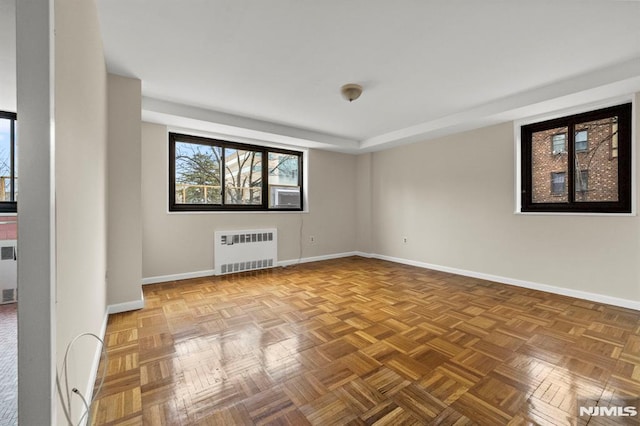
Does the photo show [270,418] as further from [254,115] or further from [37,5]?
[254,115]

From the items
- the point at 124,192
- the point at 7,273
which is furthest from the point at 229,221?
the point at 7,273

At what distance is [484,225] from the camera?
3.99 metres

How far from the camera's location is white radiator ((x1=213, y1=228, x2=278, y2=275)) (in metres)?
4.21

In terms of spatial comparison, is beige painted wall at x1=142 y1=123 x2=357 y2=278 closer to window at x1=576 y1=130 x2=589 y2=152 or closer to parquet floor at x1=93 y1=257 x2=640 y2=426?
parquet floor at x1=93 y1=257 x2=640 y2=426

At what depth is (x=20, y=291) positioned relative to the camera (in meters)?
0.78

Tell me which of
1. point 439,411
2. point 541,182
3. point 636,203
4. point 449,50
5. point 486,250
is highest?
point 449,50

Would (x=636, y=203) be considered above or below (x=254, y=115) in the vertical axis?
below

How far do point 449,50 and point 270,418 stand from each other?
290 cm

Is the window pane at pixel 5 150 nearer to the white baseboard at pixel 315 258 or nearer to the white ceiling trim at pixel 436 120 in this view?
the white ceiling trim at pixel 436 120

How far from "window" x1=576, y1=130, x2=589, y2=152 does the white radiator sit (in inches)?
172

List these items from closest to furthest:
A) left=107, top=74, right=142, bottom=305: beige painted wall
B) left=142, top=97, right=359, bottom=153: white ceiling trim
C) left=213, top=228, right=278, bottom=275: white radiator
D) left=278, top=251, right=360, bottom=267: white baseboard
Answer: left=107, top=74, right=142, bottom=305: beige painted wall < left=142, top=97, right=359, bottom=153: white ceiling trim < left=213, top=228, right=278, bottom=275: white radiator < left=278, top=251, right=360, bottom=267: white baseboard

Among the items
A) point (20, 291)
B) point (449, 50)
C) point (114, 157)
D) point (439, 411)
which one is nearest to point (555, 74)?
point (449, 50)

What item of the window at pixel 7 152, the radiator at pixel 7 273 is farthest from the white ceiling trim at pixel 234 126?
the window at pixel 7 152

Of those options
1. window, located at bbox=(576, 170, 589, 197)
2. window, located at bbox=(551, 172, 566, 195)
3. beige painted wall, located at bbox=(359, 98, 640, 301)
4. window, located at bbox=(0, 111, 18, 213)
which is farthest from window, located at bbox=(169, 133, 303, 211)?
window, located at bbox=(576, 170, 589, 197)
